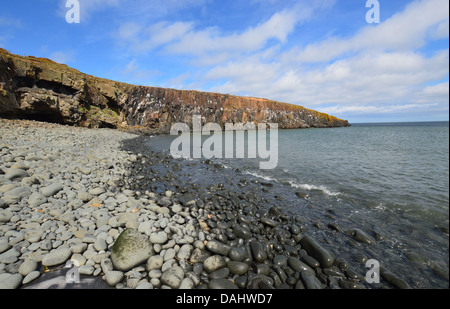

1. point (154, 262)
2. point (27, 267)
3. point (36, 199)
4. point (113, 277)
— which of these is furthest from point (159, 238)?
point (36, 199)

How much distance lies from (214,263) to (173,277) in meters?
0.92

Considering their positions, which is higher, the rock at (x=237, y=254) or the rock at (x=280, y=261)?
the rock at (x=237, y=254)

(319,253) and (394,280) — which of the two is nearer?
(394,280)

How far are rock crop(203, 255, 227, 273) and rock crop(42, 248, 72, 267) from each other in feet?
9.68

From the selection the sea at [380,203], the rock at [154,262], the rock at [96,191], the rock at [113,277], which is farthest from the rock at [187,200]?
the rock at [113,277]

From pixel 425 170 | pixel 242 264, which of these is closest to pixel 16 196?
pixel 242 264

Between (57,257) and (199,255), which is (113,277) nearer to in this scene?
(57,257)

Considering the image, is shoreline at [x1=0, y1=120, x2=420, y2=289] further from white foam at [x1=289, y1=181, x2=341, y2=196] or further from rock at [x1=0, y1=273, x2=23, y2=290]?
white foam at [x1=289, y1=181, x2=341, y2=196]

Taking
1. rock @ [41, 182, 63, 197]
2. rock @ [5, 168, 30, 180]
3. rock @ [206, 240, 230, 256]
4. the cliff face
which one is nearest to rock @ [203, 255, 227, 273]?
rock @ [206, 240, 230, 256]

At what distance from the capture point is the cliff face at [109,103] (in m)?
Result: 22.1

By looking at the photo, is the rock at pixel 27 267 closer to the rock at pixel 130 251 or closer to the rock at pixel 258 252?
the rock at pixel 130 251

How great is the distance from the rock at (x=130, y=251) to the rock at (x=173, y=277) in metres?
0.71

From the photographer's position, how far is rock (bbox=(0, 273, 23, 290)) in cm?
309

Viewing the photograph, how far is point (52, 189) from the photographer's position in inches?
244
